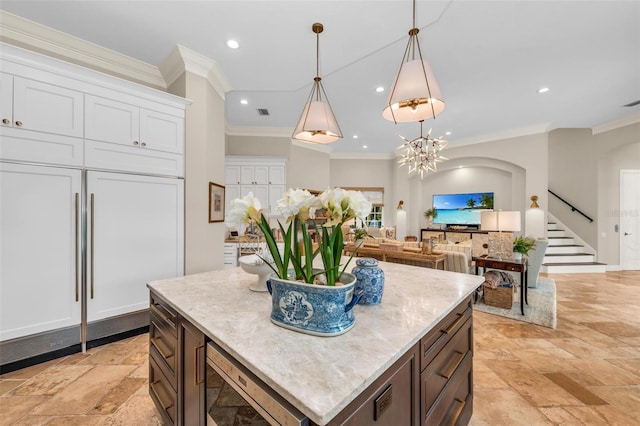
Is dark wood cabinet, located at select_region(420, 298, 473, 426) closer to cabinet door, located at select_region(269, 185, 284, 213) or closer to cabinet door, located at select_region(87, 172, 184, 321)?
cabinet door, located at select_region(87, 172, 184, 321)

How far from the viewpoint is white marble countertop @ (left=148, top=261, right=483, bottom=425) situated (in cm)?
65

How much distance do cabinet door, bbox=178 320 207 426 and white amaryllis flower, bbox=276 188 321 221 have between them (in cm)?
61

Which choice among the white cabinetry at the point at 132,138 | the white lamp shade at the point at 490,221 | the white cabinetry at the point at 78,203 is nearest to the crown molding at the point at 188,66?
the white cabinetry at the point at 78,203

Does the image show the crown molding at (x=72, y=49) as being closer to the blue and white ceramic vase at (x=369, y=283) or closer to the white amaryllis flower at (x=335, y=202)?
the white amaryllis flower at (x=335, y=202)

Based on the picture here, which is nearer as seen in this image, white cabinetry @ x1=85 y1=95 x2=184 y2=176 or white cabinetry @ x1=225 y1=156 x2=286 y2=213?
white cabinetry @ x1=85 y1=95 x2=184 y2=176

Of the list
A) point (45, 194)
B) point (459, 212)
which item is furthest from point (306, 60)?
point (459, 212)

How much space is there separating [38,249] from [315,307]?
8.61ft

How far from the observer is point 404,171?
802 cm

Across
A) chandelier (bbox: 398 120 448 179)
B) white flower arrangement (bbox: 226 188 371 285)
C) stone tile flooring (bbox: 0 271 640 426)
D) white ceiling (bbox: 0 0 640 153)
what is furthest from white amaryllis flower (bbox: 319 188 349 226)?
chandelier (bbox: 398 120 448 179)

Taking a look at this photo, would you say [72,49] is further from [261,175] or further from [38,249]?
[261,175]

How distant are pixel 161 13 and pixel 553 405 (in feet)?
14.7

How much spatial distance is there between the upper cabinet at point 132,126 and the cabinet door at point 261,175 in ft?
8.15

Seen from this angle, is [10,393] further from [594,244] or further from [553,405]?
[594,244]

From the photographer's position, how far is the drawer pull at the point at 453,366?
4.04ft
